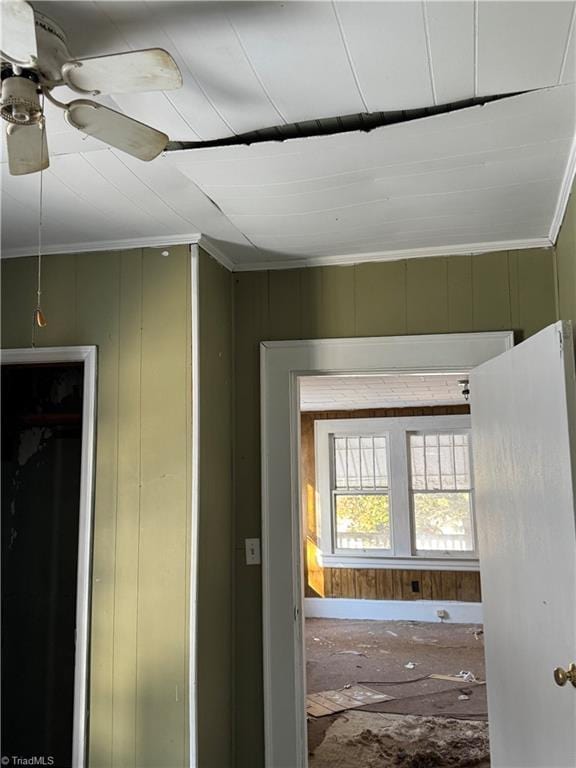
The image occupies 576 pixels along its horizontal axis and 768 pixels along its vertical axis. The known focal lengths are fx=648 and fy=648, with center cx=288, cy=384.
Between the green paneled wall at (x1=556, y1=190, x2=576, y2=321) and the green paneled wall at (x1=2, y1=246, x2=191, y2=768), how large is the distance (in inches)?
52.5

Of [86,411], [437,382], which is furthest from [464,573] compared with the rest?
[86,411]

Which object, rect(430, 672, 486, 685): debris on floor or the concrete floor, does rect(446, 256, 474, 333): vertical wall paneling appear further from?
rect(430, 672, 486, 685): debris on floor

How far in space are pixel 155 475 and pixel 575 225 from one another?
1633 millimetres

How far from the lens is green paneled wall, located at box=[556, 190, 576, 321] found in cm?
200

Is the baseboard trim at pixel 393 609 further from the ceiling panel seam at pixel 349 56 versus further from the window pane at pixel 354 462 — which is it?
the ceiling panel seam at pixel 349 56

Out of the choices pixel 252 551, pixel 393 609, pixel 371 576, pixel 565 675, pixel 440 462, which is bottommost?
pixel 393 609

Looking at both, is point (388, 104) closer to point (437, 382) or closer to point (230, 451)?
point (230, 451)

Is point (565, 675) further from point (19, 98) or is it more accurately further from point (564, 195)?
point (19, 98)

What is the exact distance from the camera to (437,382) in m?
5.68

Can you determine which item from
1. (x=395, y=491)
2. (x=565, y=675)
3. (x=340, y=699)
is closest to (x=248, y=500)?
(x=565, y=675)

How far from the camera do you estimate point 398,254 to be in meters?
2.69

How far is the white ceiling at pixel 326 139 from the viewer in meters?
1.24

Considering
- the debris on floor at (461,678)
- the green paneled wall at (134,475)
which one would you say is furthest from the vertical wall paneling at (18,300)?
the debris on floor at (461,678)

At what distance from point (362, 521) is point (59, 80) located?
22.6ft
